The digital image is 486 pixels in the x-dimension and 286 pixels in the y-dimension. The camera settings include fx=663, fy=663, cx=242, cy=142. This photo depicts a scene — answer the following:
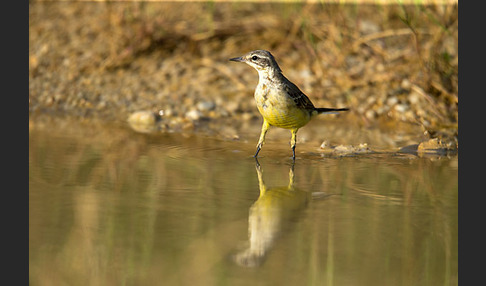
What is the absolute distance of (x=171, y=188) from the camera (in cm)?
579

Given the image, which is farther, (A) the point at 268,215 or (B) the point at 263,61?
(B) the point at 263,61

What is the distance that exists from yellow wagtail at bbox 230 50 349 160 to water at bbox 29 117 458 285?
0.41 metres

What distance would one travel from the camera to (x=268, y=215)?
16.6 feet

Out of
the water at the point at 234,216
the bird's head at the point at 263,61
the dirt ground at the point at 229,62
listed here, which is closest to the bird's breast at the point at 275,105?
the bird's head at the point at 263,61

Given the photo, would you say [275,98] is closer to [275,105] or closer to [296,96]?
[275,105]

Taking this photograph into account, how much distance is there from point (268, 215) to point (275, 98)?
2.27 metres

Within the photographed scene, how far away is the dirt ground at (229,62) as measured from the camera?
30.9 feet

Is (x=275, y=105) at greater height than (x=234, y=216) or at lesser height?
greater

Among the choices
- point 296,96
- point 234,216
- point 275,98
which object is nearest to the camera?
point 234,216

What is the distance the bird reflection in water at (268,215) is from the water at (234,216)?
0.04 feet

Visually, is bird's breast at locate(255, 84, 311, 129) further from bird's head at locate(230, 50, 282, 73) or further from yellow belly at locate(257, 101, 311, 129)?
bird's head at locate(230, 50, 282, 73)

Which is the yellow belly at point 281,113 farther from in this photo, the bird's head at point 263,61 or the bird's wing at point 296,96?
the bird's head at point 263,61

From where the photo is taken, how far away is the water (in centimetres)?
393

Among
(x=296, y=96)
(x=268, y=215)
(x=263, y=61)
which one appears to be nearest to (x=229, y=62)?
(x=263, y=61)
